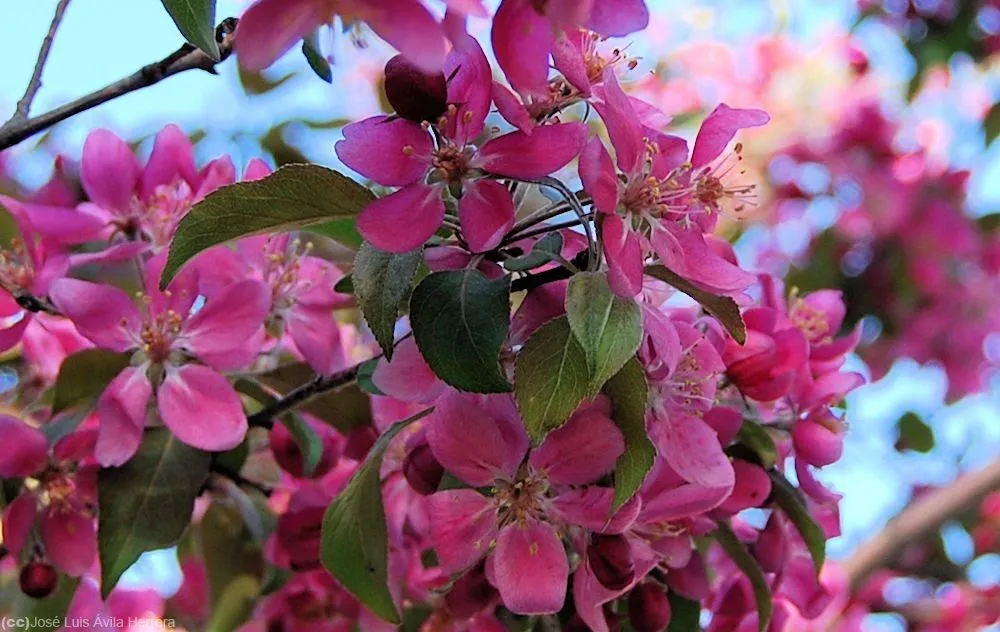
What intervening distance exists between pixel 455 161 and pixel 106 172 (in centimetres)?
50

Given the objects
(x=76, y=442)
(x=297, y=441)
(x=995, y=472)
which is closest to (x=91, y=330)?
(x=76, y=442)

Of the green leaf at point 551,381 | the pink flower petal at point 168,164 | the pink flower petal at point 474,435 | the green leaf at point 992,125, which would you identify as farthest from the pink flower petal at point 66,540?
the green leaf at point 992,125

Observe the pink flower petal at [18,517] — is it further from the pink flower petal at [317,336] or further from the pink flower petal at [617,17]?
the pink flower petal at [617,17]

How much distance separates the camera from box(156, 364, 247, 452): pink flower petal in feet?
3.31

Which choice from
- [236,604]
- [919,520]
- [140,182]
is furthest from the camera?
[919,520]

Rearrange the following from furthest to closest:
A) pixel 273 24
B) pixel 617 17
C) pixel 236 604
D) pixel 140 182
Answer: pixel 236 604 → pixel 140 182 → pixel 617 17 → pixel 273 24

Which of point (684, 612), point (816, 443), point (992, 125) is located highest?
point (816, 443)

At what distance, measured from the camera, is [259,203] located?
2.74 ft

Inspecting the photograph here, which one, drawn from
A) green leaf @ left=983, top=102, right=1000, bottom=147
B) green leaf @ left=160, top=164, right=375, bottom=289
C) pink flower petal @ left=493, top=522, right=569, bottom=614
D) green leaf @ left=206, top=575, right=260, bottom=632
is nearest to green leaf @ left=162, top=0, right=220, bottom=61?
green leaf @ left=160, top=164, right=375, bottom=289

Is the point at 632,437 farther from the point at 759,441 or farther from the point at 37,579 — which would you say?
the point at 37,579

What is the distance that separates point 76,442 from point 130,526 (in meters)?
0.11

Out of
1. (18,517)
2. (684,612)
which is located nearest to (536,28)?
(684,612)

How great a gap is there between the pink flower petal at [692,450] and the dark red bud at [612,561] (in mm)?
73

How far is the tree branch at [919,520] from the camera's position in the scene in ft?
6.70
